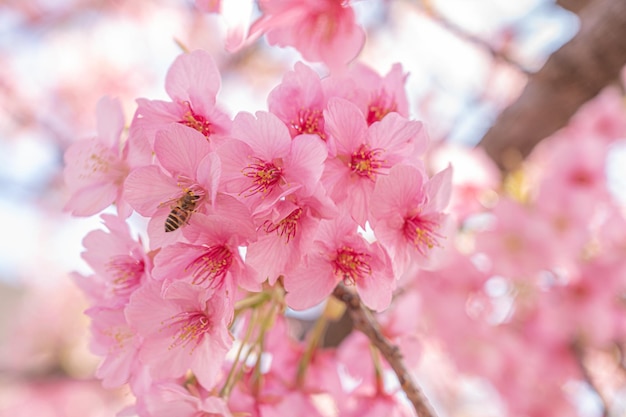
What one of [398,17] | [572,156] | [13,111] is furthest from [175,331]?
[13,111]

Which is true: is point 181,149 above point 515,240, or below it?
above

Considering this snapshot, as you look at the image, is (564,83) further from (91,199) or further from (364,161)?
(91,199)

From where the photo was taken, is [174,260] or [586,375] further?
[586,375]

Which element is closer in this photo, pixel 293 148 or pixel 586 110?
pixel 293 148

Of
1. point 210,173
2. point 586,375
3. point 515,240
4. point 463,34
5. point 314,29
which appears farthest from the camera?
point 586,375

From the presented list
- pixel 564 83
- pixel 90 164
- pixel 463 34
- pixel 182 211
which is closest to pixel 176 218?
pixel 182 211

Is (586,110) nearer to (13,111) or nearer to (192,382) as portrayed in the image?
(192,382)

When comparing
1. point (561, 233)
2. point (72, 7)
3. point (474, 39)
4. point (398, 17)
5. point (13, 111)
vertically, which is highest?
point (474, 39)
